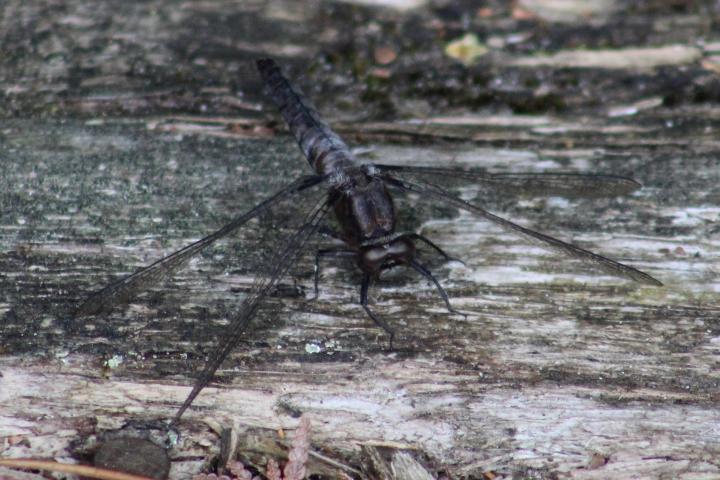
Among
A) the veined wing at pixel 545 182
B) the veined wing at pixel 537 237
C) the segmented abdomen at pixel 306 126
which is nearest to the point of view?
the veined wing at pixel 537 237

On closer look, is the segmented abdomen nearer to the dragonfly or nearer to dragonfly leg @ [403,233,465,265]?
the dragonfly

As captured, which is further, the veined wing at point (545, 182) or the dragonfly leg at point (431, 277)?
the veined wing at point (545, 182)

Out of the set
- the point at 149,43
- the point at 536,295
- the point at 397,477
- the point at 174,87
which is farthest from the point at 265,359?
the point at 149,43

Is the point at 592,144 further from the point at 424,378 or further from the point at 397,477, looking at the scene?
the point at 397,477

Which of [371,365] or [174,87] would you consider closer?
[371,365]

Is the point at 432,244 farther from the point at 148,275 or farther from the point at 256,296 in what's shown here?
the point at 148,275

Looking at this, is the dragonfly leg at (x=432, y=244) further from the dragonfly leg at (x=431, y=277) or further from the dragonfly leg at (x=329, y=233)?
the dragonfly leg at (x=329, y=233)

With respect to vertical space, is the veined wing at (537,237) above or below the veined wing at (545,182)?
below

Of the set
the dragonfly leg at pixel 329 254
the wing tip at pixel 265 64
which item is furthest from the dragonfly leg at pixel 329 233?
the wing tip at pixel 265 64
